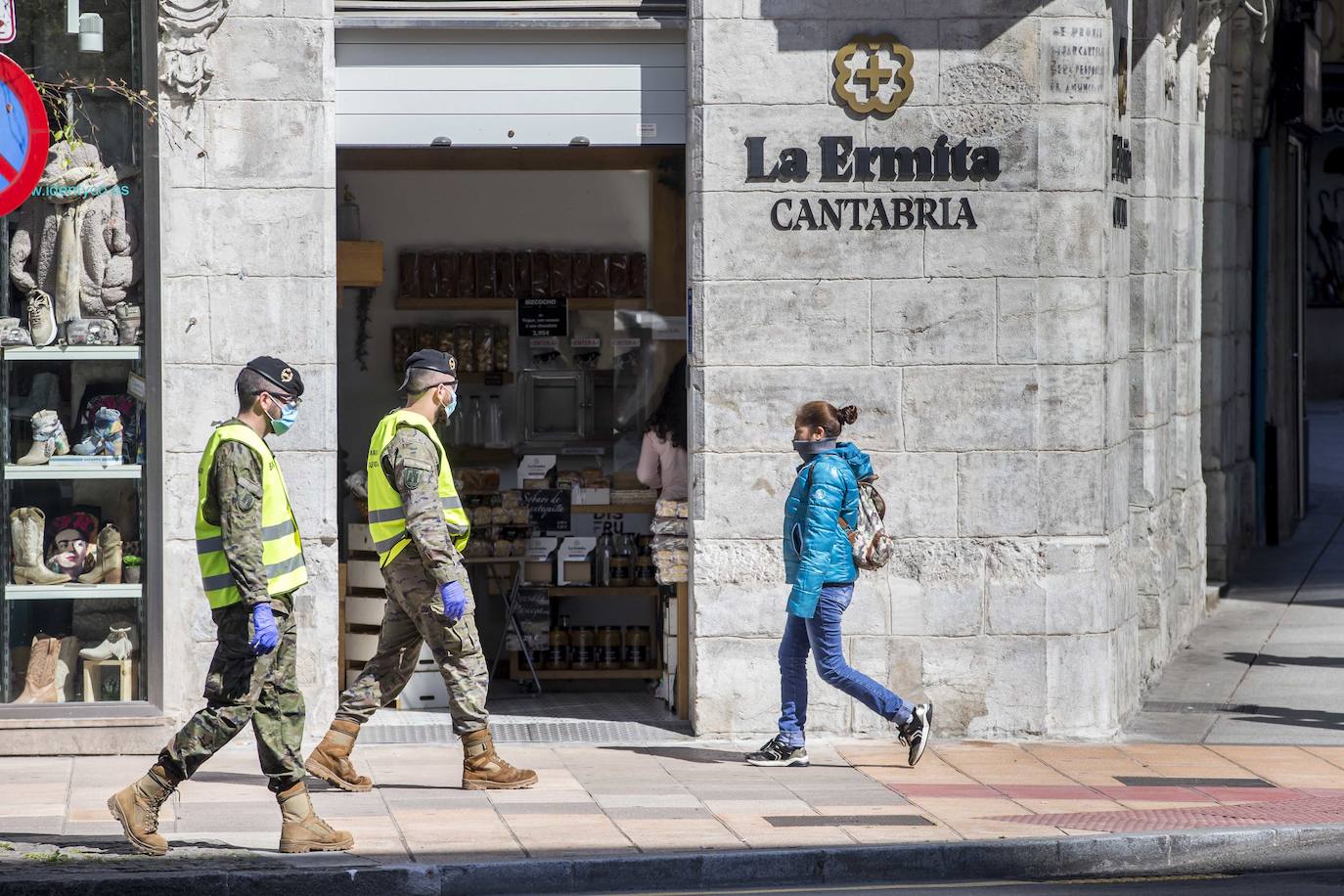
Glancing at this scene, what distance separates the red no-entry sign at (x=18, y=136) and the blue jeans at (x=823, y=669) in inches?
159

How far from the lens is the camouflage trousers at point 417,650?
8578mm

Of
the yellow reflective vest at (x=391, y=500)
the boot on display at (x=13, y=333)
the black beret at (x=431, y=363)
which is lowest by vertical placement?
the yellow reflective vest at (x=391, y=500)

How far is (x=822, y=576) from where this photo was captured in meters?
9.23

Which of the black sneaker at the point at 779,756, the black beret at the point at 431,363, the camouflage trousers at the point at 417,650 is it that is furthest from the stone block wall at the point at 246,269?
the black sneaker at the point at 779,756

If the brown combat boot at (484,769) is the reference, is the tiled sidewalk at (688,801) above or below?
below

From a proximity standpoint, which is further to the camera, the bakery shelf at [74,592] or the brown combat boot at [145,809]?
the bakery shelf at [74,592]

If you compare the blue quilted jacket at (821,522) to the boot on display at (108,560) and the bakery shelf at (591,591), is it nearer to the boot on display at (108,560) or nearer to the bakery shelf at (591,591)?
the bakery shelf at (591,591)

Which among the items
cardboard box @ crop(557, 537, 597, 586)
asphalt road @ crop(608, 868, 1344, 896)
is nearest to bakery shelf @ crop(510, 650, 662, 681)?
cardboard box @ crop(557, 537, 597, 586)

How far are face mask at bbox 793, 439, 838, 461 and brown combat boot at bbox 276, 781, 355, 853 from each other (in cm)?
292

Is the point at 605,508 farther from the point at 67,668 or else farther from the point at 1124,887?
the point at 1124,887

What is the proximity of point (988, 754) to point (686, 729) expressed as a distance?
5.22ft

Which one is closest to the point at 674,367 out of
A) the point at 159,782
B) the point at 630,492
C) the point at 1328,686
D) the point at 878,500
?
the point at 630,492

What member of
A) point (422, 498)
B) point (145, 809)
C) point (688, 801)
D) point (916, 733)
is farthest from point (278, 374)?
point (916, 733)

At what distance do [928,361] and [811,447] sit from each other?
1.18 metres
